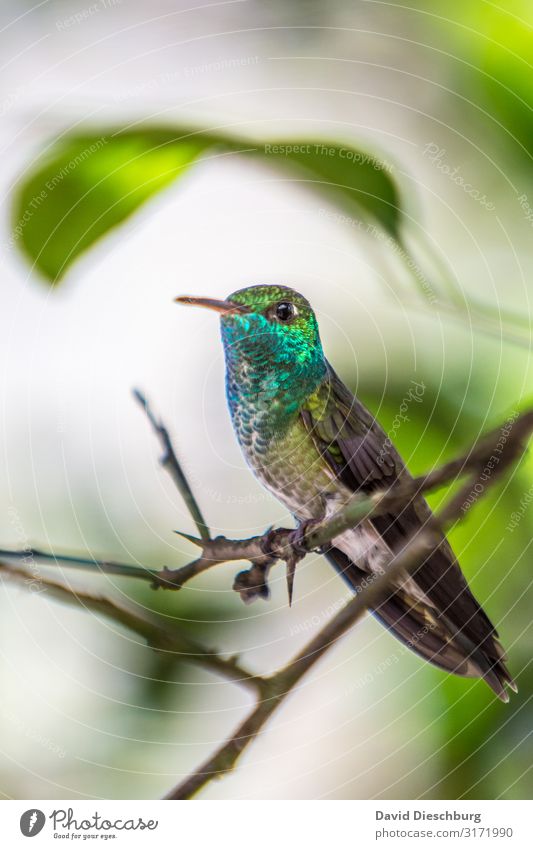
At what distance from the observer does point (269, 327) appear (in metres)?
0.77

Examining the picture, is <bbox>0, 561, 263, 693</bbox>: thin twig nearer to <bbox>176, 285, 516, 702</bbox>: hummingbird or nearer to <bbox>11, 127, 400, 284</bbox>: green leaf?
<bbox>176, 285, 516, 702</bbox>: hummingbird

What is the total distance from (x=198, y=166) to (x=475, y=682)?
540mm

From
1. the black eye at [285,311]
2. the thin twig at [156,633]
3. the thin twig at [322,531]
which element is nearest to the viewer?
the thin twig at [322,531]

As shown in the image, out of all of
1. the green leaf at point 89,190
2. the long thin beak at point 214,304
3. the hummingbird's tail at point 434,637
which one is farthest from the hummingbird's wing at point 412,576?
the green leaf at point 89,190

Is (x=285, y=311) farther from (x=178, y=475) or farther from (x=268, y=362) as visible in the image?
(x=178, y=475)

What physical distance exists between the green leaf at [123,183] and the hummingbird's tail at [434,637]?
1.12 ft

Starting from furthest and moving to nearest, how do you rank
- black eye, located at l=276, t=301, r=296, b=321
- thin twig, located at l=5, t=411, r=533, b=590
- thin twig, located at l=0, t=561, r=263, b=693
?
black eye, located at l=276, t=301, r=296, b=321
thin twig, located at l=0, t=561, r=263, b=693
thin twig, located at l=5, t=411, r=533, b=590

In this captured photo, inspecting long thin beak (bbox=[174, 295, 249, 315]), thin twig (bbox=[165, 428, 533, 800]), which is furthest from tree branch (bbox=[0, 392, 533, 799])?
long thin beak (bbox=[174, 295, 249, 315])

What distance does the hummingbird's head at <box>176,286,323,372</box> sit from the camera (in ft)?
2.49

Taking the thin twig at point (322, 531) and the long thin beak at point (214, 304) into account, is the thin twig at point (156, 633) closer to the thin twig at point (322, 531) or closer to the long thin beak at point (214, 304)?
the thin twig at point (322, 531)

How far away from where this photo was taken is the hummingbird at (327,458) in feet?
2.39

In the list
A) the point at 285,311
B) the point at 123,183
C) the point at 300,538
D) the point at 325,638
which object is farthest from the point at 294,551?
the point at 123,183

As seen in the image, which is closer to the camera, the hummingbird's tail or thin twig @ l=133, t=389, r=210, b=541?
thin twig @ l=133, t=389, r=210, b=541
